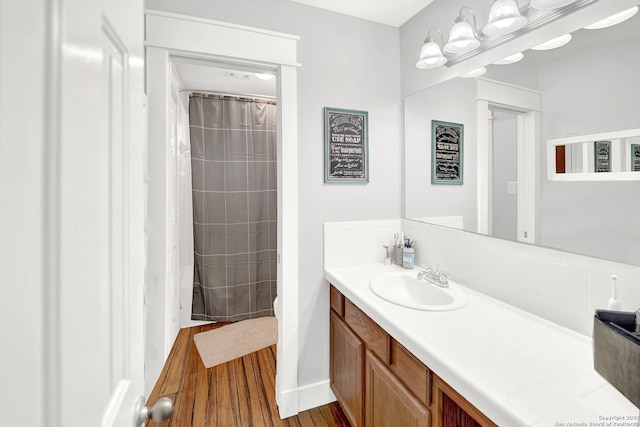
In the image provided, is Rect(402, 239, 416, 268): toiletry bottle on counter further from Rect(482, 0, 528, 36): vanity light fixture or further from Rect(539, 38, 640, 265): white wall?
Rect(482, 0, 528, 36): vanity light fixture

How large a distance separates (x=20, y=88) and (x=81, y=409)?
0.41 m

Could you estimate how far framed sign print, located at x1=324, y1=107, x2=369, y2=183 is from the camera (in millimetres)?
1854

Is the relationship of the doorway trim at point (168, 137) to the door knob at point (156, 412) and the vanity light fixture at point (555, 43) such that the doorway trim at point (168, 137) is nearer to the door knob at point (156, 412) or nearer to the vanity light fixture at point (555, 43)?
the door knob at point (156, 412)

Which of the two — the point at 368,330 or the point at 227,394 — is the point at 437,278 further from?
the point at 227,394

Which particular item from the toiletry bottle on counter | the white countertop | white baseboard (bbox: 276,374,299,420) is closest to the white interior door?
the white countertop

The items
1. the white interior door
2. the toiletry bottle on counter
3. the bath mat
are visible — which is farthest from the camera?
the bath mat

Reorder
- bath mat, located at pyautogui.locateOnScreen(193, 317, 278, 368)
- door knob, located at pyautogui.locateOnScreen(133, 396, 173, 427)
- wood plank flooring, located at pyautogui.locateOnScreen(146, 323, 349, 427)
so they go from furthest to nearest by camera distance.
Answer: bath mat, located at pyautogui.locateOnScreen(193, 317, 278, 368), wood plank flooring, located at pyautogui.locateOnScreen(146, 323, 349, 427), door knob, located at pyautogui.locateOnScreen(133, 396, 173, 427)

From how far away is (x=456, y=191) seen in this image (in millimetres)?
1727

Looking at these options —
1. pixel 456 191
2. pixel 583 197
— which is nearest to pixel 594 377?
pixel 583 197

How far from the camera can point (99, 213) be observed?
1.57ft

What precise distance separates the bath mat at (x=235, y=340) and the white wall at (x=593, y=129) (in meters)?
2.29

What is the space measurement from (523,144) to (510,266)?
1.78 feet

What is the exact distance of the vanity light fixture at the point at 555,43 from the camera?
1132 millimetres

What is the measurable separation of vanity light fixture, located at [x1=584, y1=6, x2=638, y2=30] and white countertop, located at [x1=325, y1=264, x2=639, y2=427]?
3.51 ft
